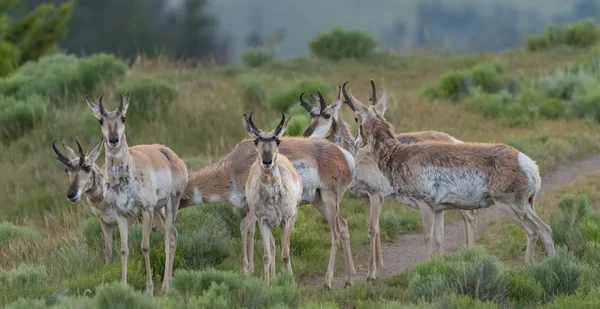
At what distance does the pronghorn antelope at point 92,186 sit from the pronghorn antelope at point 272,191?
151cm

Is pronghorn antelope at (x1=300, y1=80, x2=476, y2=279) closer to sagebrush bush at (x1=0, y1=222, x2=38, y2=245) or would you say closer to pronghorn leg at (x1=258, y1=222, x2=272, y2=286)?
pronghorn leg at (x1=258, y1=222, x2=272, y2=286)

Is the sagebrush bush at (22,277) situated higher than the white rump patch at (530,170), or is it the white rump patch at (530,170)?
the white rump patch at (530,170)

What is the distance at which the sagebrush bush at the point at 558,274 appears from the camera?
889cm

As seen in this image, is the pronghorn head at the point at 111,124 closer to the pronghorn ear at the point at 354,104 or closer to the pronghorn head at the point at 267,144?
the pronghorn head at the point at 267,144

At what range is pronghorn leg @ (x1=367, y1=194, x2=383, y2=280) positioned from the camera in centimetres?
1027

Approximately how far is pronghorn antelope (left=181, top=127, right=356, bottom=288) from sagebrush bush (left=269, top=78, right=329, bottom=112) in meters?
9.77

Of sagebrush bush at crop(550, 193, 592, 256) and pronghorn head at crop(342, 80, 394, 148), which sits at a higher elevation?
pronghorn head at crop(342, 80, 394, 148)

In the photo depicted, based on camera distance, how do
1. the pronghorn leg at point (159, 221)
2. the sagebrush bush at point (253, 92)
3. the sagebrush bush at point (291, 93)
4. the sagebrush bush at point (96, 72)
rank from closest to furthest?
the pronghorn leg at point (159, 221)
the sagebrush bush at point (291, 93)
the sagebrush bush at point (253, 92)
the sagebrush bush at point (96, 72)

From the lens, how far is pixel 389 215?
43.0ft

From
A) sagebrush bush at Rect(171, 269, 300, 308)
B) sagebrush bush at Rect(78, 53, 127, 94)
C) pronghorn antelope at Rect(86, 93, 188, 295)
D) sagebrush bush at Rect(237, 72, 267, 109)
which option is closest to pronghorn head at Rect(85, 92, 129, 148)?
pronghorn antelope at Rect(86, 93, 188, 295)

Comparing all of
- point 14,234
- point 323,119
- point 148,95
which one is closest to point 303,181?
point 323,119

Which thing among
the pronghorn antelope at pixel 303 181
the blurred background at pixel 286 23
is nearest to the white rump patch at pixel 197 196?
the pronghorn antelope at pixel 303 181

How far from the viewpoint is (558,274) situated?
8.95 metres

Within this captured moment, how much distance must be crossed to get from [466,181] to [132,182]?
3.29 m
